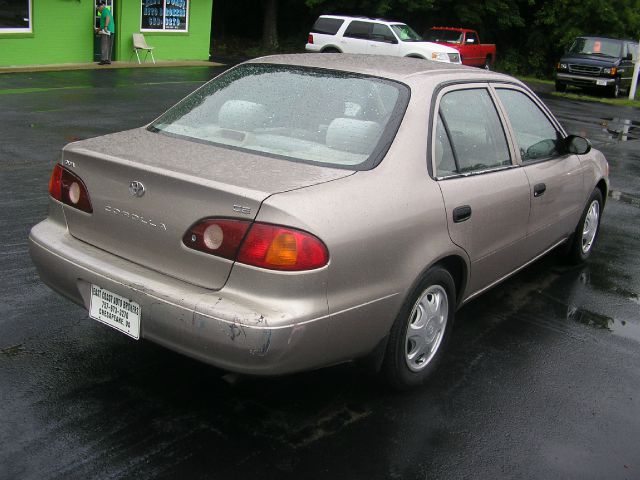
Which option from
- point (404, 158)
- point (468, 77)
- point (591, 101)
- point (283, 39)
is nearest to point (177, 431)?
point (404, 158)

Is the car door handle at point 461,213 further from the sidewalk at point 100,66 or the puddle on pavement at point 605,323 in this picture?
the sidewalk at point 100,66

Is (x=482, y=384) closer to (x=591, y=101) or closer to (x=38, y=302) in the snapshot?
(x=38, y=302)

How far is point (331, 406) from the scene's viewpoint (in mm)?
3848

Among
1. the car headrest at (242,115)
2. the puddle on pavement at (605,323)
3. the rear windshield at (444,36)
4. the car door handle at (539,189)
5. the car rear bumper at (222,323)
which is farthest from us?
the rear windshield at (444,36)

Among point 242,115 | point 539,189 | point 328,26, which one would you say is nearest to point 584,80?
point 328,26

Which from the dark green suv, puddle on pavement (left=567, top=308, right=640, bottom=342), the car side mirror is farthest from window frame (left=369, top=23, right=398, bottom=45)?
puddle on pavement (left=567, top=308, right=640, bottom=342)

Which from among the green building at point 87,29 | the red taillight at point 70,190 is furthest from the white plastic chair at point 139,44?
the red taillight at point 70,190

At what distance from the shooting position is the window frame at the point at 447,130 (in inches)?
157

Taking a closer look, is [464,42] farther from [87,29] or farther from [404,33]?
[87,29]

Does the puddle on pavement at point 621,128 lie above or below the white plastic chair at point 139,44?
below

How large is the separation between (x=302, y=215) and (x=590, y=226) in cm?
400

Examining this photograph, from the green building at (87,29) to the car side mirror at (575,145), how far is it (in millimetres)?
16548

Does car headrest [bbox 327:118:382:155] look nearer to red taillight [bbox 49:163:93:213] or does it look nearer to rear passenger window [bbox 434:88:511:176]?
rear passenger window [bbox 434:88:511:176]

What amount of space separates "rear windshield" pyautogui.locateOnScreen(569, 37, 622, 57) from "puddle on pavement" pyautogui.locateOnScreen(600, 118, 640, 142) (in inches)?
324
